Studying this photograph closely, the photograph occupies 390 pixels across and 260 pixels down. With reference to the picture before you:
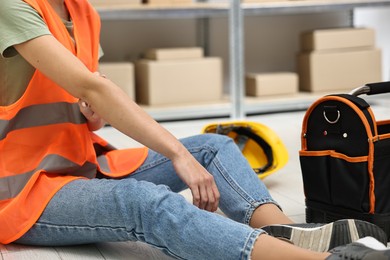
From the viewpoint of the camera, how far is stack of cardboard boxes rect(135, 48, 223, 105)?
12.5 feet

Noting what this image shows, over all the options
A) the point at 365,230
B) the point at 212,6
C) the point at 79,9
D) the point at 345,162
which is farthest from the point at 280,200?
the point at 212,6

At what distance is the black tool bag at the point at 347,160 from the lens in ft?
5.57

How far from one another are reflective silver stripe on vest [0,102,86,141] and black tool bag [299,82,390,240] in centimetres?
57

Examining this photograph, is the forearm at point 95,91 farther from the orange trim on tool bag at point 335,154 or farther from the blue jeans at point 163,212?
the orange trim on tool bag at point 335,154

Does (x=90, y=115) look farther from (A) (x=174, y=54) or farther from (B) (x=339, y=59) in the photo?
(B) (x=339, y=59)

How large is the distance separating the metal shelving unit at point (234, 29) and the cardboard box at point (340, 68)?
5.3 inches

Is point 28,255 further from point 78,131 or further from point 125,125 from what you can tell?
point 125,125

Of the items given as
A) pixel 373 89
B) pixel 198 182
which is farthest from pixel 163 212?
pixel 373 89

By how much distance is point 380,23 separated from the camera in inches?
189

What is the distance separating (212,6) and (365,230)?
2518 mm

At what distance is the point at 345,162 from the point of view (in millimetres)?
1733

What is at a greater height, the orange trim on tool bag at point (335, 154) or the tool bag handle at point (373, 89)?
the tool bag handle at point (373, 89)

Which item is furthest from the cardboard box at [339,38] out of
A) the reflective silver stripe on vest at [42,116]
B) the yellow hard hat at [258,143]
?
the reflective silver stripe on vest at [42,116]

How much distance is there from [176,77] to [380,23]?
166cm
